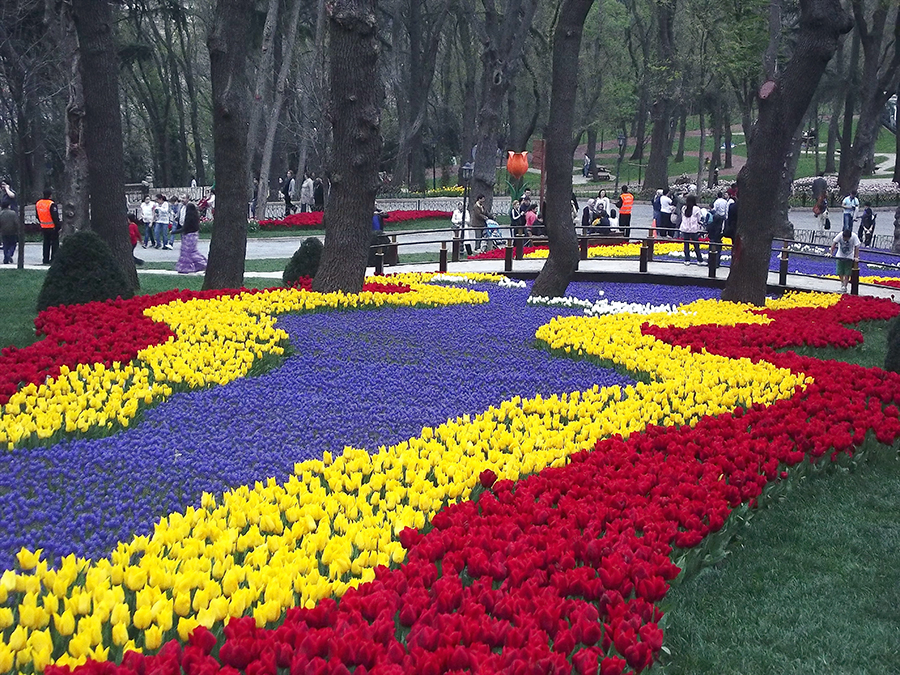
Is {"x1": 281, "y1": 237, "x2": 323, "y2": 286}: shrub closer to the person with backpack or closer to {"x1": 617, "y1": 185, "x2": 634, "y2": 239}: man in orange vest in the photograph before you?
{"x1": 617, "y1": 185, "x2": 634, "y2": 239}: man in orange vest

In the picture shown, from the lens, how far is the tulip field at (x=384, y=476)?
12.0ft

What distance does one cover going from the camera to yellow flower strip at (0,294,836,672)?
12.2 feet

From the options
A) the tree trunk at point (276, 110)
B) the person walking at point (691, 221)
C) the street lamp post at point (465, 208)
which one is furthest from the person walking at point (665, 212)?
the tree trunk at point (276, 110)

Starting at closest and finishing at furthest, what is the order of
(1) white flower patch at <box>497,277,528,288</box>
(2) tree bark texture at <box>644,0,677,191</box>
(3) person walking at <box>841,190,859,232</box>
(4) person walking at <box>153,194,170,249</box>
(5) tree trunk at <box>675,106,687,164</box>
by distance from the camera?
Result: (1) white flower patch at <box>497,277,528,288</box> → (3) person walking at <box>841,190,859,232</box> → (4) person walking at <box>153,194,170,249</box> → (2) tree bark texture at <box>644,0,677,191</box> → (5) tree trunk at <box>675,106,687,164</box>

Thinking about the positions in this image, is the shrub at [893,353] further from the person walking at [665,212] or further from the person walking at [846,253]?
the person walking at [665,212]

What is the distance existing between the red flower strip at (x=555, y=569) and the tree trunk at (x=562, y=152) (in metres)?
A: 6.82

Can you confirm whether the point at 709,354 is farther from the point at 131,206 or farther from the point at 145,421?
the point at 131,206

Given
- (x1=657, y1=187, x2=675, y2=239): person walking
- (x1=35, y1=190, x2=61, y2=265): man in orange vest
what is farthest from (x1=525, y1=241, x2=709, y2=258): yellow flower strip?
(x1=35, y1=190, x2=61, y2=265): man in orange vest

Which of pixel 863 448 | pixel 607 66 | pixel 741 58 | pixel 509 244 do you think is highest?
pixel 607 66

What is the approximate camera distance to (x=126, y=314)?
11.1 m

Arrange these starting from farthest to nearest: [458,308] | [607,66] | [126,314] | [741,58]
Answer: [607,66]
[741,58]
[458,308]
[126,314]

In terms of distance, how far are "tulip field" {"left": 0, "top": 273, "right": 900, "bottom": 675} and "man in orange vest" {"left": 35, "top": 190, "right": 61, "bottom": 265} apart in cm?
1210

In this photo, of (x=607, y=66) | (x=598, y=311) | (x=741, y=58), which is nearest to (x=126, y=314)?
(x=598, y=311)

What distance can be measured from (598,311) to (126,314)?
21.2ft
